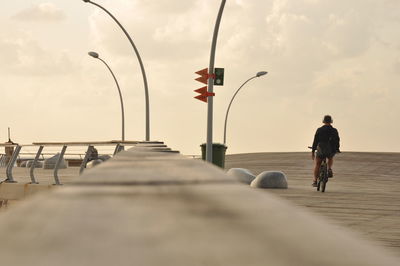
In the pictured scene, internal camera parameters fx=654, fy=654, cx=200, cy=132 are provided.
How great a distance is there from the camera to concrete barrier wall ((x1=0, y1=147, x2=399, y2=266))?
71 cm

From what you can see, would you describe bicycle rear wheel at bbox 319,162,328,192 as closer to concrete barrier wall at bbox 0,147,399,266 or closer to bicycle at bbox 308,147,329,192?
bicycle at bbox 308,147,329,192

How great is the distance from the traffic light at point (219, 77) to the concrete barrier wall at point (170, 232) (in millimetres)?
19800

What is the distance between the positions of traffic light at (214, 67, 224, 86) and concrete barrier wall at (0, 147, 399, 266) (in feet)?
65.0

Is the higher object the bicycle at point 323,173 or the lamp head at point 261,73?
the lamp head at point 261,73

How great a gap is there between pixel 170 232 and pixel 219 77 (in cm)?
2014

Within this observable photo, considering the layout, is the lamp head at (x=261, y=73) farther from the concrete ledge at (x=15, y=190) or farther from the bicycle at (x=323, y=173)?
the concrete ledge at (x=15, y=190)

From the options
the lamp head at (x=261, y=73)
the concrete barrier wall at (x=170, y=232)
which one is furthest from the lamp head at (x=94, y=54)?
the concrete barrier wall at (x=170, y=232)

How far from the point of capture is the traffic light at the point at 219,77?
20.8m

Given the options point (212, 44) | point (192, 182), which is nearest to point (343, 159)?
point (212, 44)

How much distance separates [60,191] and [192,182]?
0.88 feet

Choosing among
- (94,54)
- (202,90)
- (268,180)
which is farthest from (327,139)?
(94,54)

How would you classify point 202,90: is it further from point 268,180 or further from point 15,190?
point 15,190

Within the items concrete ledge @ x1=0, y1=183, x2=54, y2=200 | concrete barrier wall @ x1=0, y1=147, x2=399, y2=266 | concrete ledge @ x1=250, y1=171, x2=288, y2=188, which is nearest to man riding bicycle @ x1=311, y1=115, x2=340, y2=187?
concrete ledge @ x1=250, y1=171, x2=288, y2=188

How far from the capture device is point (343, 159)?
126 feet
